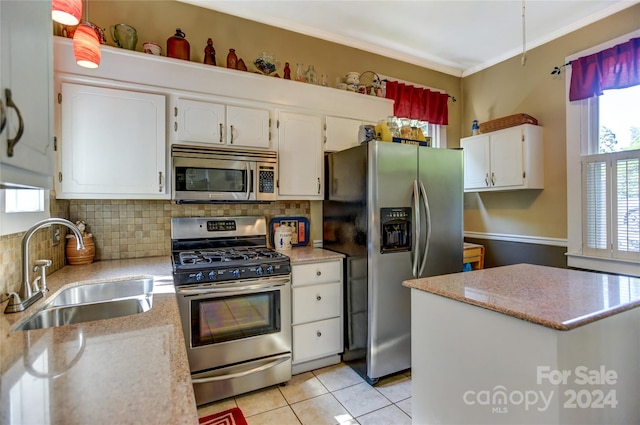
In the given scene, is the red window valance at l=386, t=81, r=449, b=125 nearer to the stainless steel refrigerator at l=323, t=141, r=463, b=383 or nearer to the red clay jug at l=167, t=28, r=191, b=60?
the stainless steel refrigerator at l=323, t=141, r=463, b=383

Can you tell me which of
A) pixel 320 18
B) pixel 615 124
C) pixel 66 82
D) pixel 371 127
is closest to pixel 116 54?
pixel 66 82

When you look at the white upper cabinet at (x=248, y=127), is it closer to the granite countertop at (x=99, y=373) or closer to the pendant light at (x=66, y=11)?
the pendant light at (x=66, y=11)

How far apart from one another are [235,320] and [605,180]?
3.21 meters

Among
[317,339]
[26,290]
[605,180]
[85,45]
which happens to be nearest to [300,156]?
[317,339]

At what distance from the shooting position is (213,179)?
2.36 meters

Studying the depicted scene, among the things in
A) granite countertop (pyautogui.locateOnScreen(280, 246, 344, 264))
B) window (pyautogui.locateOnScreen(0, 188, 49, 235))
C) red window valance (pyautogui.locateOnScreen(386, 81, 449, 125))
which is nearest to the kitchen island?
granite countertop (pyautogui.locateOnScreen(280, 246, 344, 264))

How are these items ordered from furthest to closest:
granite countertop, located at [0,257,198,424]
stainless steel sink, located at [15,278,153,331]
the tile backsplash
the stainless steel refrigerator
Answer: the stainless steel refrigerator → the tile backsplash → stainless steel sink, located at [15,278,153,331] → granite countertop, located at [0,257,198,424]

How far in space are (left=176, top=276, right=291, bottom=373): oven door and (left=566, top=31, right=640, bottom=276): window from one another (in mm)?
2668

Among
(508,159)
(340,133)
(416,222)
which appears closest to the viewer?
(416,222)

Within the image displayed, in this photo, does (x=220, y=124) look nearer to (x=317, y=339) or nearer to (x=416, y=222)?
(x=416, y=222)

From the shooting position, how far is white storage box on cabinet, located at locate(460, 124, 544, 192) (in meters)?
3.11

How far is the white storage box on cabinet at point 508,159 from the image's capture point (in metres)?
3.11

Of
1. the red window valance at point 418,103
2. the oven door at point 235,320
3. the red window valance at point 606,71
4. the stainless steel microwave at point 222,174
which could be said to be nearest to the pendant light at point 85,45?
the stainless steel microwave at point 222,174

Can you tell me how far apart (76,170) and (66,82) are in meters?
0.54
